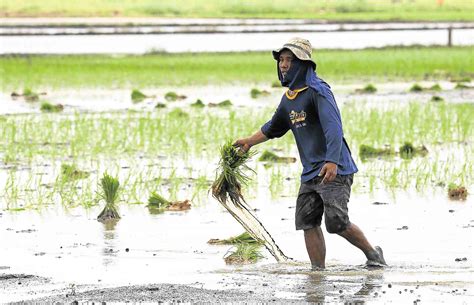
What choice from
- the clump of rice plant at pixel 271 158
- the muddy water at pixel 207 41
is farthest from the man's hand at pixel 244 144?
the muddy water at pixel 207 41

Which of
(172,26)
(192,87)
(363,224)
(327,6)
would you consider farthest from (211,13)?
(363,224)

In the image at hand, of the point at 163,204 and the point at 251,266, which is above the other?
the point at 163,204

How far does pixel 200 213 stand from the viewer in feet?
39.2

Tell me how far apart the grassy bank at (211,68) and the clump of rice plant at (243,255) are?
17.4 meters

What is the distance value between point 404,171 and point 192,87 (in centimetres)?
1393

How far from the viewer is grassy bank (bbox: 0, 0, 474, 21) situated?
5581 centimetres

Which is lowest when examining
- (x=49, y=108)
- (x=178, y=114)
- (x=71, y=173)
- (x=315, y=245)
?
(x=315, y=245)

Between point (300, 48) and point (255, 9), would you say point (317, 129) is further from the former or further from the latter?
point (255, 9)

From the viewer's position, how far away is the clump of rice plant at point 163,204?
12.1 metres

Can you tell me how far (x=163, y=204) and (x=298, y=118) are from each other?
340 centimetres

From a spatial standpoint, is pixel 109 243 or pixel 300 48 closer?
pixel 300 48

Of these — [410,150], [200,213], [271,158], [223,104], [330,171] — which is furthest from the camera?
[223,104]

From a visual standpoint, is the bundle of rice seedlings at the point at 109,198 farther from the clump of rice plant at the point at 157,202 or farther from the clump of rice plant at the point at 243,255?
the clump of rice plant at the point at 243,255

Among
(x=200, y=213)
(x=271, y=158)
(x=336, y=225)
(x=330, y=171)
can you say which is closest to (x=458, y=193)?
(x=200, y=213)
